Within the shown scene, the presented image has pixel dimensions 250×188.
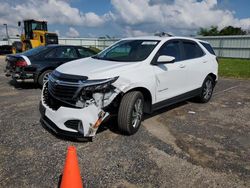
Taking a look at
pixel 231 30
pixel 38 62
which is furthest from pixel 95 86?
pixel 231 30

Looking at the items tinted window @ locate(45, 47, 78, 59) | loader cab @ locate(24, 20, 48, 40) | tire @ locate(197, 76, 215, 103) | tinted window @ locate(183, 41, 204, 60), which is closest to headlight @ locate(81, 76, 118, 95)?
tinted window @ locate(183, 41, 204, 60)

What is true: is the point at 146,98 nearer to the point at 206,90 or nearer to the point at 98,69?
the point at 98,69

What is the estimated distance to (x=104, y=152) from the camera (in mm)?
3668

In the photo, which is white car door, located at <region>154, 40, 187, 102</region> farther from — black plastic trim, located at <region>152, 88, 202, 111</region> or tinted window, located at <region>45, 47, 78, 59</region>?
tinted window, located at <region>45, 47, 78, 59</region>

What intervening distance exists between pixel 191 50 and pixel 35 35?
1684cm

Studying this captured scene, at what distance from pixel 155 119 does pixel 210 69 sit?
2356 millimetres

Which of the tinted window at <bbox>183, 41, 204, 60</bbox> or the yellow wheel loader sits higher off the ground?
the yellow wheel loader

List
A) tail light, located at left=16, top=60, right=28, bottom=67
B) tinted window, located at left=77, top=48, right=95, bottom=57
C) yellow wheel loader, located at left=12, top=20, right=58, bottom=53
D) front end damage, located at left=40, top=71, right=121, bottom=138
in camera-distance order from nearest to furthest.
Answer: front end damage, located at left=40, top=71, right=121, bottom=138
tail light, located at left=16, top=60, right=28, bottom=67
tinted window, located at left=77, top=48, right=95, bottom=57
yellow wheel loader, located at left=12, top=20, right=58, bottom=53

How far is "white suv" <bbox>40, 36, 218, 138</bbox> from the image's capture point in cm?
371

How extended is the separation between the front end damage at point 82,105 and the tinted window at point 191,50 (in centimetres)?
249

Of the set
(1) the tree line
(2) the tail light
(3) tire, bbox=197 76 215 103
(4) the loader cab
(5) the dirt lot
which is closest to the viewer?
(5) the dirt lot

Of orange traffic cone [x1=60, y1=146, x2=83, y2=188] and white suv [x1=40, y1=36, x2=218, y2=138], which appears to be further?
white suv [x1=40, y1=36, x2=218, y2=138]

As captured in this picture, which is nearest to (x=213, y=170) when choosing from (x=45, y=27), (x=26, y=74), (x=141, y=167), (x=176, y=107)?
(x=141, y=167)

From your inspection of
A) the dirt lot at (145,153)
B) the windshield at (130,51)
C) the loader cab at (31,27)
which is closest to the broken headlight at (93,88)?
the dirt lot at (145,153)
